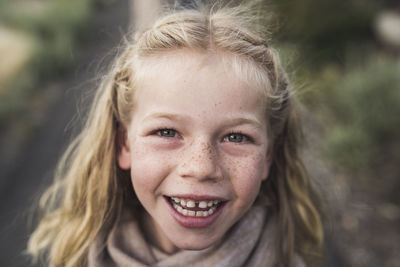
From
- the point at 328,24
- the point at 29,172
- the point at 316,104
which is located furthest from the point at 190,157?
the point at 328,24

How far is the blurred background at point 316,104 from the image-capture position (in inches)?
137

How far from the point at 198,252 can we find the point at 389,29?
22.8ft

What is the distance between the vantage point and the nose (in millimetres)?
1330

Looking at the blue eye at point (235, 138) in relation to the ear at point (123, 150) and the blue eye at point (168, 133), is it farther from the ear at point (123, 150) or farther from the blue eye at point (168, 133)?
the ear at point (123, 150)

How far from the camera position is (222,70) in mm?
1369

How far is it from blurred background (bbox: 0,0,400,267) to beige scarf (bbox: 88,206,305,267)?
0.58 meters

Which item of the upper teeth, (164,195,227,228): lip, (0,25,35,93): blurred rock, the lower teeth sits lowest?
(164,195,227,228): lip

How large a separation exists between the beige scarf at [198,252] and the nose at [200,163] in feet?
1.40

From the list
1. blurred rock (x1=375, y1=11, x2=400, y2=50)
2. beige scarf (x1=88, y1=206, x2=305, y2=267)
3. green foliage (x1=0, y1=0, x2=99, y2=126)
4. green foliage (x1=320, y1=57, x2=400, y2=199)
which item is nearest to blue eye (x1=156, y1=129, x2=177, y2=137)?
beige scarf (x1=88, y1=206, x2=305, y2=267)

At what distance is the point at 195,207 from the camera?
1.41 m

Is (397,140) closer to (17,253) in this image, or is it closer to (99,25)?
(17,253)

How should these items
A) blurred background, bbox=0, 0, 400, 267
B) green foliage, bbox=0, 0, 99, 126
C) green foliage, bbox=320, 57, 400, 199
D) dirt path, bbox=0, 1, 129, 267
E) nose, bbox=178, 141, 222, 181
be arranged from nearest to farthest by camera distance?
nose, bbox=178, 141, 222, 181 < blurred background, bbox=0, 0, 400, 267 < dirt path, bbox=0, 1, 129, 267 < green foliage, bbox=320, 57, 400, 199 < green foliage, bbox=0, 0, 99, 126

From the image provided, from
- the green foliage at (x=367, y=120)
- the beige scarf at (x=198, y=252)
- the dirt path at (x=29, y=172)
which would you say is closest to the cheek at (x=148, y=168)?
the beige scarf at (x=198, y=252)

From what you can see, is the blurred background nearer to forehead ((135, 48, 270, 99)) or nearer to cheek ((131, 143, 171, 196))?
forehead ((135, 48, 270, 99))
